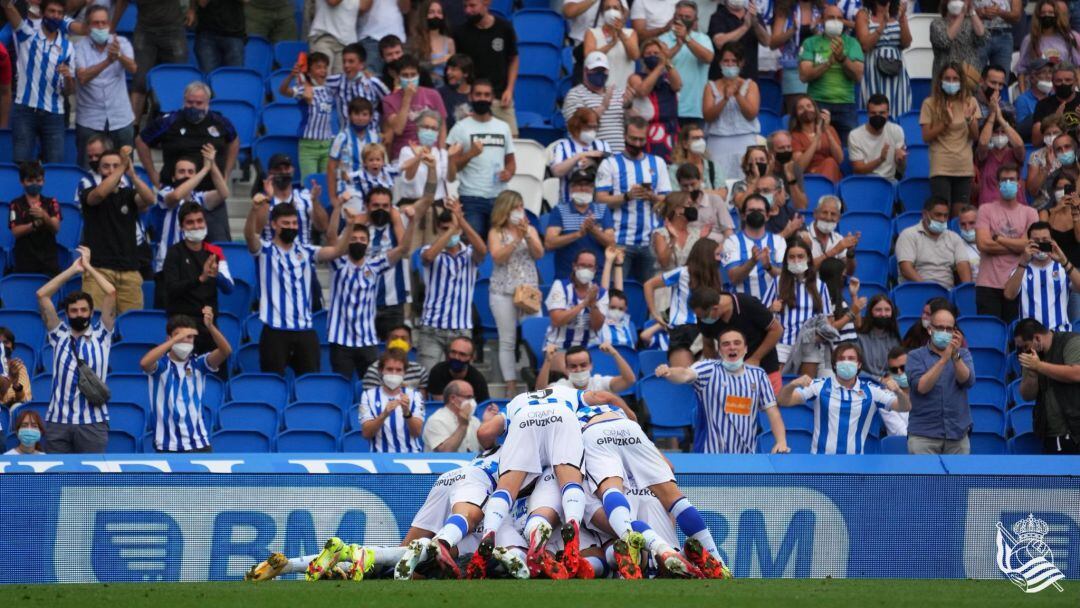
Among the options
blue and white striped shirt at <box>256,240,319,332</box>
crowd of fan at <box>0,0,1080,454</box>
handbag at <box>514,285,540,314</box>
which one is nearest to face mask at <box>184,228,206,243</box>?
crowd of fan at <box>0,0,1080,454</box>

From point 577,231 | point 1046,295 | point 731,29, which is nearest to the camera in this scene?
point 1046,295

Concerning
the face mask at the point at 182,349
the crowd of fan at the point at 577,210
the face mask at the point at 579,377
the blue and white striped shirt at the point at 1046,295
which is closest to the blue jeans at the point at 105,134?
the crowd of fan at the point at 577,210

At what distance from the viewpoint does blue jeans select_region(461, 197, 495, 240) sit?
1559 centimetres

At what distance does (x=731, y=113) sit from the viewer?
1683 centimetres

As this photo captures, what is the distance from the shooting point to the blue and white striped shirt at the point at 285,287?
14.1 metres

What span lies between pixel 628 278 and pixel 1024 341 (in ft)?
11.7

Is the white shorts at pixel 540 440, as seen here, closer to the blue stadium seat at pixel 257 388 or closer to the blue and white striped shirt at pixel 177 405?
the blue and white striped shirt at pixel 177 405

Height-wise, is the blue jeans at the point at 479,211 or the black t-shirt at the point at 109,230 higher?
the blue jeans at the point at 479,211

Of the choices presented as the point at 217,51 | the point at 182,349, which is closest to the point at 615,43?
the point at 217,51

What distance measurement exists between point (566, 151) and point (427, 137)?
1.34 m

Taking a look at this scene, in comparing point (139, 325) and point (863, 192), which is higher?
Result: point (863, 192)

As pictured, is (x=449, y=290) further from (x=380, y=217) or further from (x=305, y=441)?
(x=305, y=441)

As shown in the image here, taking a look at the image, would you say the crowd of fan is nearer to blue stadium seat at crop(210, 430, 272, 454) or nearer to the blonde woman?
the blonde woman

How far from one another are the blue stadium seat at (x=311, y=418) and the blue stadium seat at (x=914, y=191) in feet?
21.3
